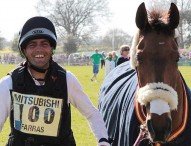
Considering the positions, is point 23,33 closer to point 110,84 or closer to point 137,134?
point 137,134

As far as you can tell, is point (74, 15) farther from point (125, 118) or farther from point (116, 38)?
point (125, 118)

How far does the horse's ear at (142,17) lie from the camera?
3.70 meters

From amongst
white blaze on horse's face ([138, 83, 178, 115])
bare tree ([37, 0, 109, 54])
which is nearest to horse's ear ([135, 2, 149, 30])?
white blaze on horse's face ([138, 83, 178, 115])

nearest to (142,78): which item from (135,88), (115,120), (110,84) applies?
(135,88)

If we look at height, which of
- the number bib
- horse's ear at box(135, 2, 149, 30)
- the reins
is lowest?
the reins

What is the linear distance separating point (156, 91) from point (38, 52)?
1.00 meters

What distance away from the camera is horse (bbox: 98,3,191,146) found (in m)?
3.21

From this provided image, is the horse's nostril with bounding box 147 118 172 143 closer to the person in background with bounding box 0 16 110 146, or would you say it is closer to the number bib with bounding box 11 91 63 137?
the person in background with bounding box 0 16 110 146

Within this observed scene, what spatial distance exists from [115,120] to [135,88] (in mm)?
659

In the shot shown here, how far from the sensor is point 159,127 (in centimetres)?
316

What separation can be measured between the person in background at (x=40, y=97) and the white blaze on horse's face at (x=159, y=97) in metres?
0.45

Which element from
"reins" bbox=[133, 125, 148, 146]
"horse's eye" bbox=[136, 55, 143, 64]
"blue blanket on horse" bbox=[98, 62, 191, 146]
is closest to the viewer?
"horse's eye" bbox=[136, 55, 143, 64]

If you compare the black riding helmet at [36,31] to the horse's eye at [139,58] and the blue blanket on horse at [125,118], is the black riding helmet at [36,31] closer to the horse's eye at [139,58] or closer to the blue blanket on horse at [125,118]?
the horse's eye at [139,58]

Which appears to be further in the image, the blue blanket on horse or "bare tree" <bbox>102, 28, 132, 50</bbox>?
"bare tree" <bbox>102, 28, 132, 50</bbox>
